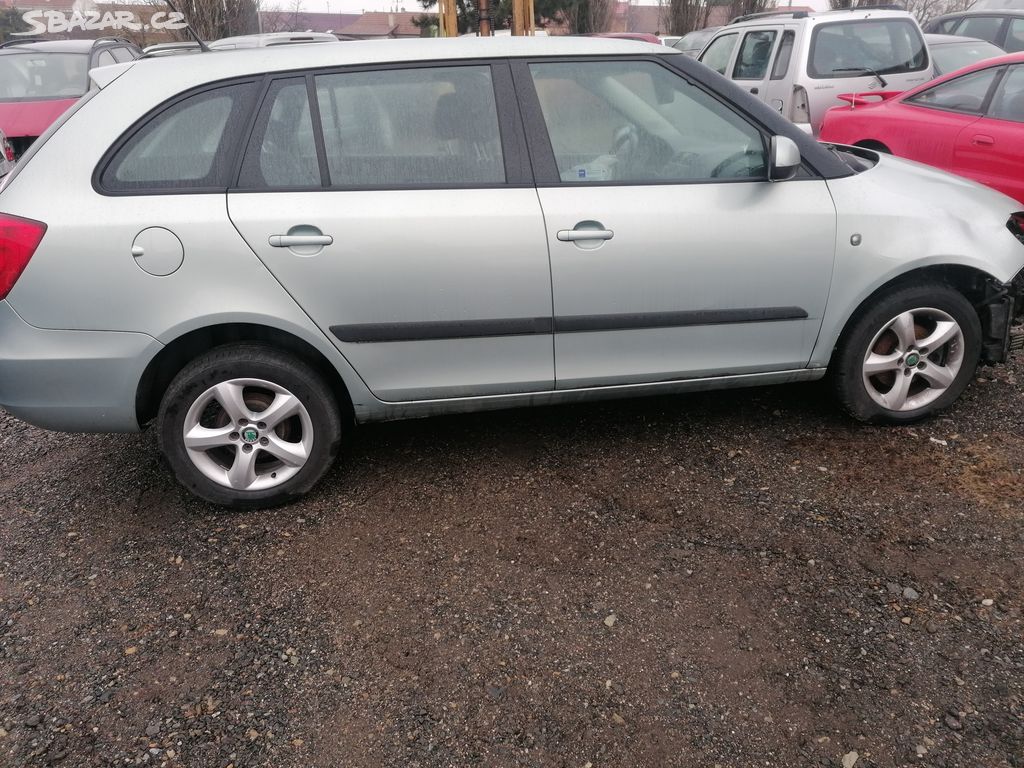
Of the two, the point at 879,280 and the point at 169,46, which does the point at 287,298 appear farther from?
the point at 879,280

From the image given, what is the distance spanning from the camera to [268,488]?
336 centimetres

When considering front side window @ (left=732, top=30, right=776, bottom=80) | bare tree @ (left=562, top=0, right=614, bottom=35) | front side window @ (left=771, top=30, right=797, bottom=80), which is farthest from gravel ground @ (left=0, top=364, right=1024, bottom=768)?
bare tree @ (left=562, top=0, right=614, bottom=35)

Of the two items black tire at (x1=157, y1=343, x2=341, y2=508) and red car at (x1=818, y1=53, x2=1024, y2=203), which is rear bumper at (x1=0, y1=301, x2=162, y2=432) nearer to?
black tire at (x1=157, y1=343, x2=341, y2=508)

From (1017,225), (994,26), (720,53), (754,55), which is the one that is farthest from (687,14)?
(1017,225)

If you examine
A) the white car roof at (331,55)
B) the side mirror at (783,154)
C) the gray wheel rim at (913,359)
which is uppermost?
the white car roof at (331,55)

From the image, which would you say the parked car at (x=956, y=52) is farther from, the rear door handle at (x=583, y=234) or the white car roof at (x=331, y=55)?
the rear door handle at (x=583, y=234)

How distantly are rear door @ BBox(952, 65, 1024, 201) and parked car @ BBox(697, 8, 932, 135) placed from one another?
2.55m

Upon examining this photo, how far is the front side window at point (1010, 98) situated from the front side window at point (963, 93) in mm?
106

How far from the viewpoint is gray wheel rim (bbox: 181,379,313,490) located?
10.5 ft

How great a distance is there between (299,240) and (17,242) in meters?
0.97

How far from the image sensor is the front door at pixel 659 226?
128 inches

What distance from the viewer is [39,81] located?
9953 millimetres

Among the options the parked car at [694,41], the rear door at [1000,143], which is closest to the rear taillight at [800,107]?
the rear door at [1000,143]

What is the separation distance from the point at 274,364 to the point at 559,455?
129 cm
